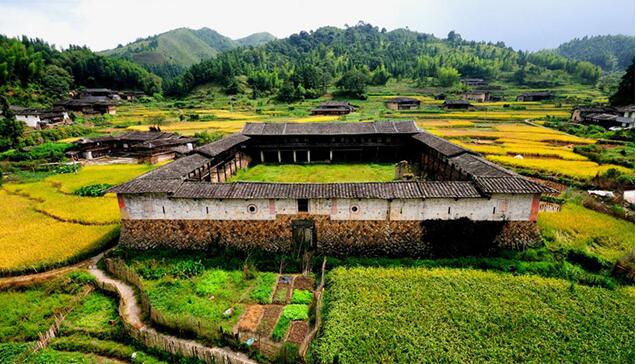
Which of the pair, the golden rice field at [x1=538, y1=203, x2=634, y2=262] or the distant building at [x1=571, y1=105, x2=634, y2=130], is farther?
the distant building at [x1=571, y1=105, x2=634, y2=130]

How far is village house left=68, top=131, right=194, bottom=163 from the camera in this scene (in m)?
40.8

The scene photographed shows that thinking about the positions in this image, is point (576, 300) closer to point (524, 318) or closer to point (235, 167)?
point (524, 318)

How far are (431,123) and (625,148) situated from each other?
27.8 meters

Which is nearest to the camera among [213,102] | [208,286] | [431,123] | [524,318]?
[524,318]

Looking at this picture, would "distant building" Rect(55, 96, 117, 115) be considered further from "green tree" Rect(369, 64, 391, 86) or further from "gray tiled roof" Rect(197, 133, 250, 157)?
"green tree" Rect(369, 64, 391, 86)

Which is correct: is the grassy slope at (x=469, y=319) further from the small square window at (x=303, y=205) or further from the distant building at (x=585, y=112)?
the distant building at (x=585, y=112)

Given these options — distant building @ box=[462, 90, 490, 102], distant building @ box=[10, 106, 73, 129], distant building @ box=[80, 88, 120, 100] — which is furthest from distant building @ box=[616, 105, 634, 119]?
distant building @ box=[80, 88, 120, 100]

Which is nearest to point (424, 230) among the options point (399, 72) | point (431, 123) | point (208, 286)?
→ point (208, 286)

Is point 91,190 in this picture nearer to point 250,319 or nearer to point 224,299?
point 224,299

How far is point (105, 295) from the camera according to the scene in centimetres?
1459

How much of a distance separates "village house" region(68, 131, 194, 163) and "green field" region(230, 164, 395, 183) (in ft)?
41.9

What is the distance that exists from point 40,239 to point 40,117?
51.9 meters

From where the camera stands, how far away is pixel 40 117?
187ft

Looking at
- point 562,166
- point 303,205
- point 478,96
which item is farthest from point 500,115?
point 303,205
